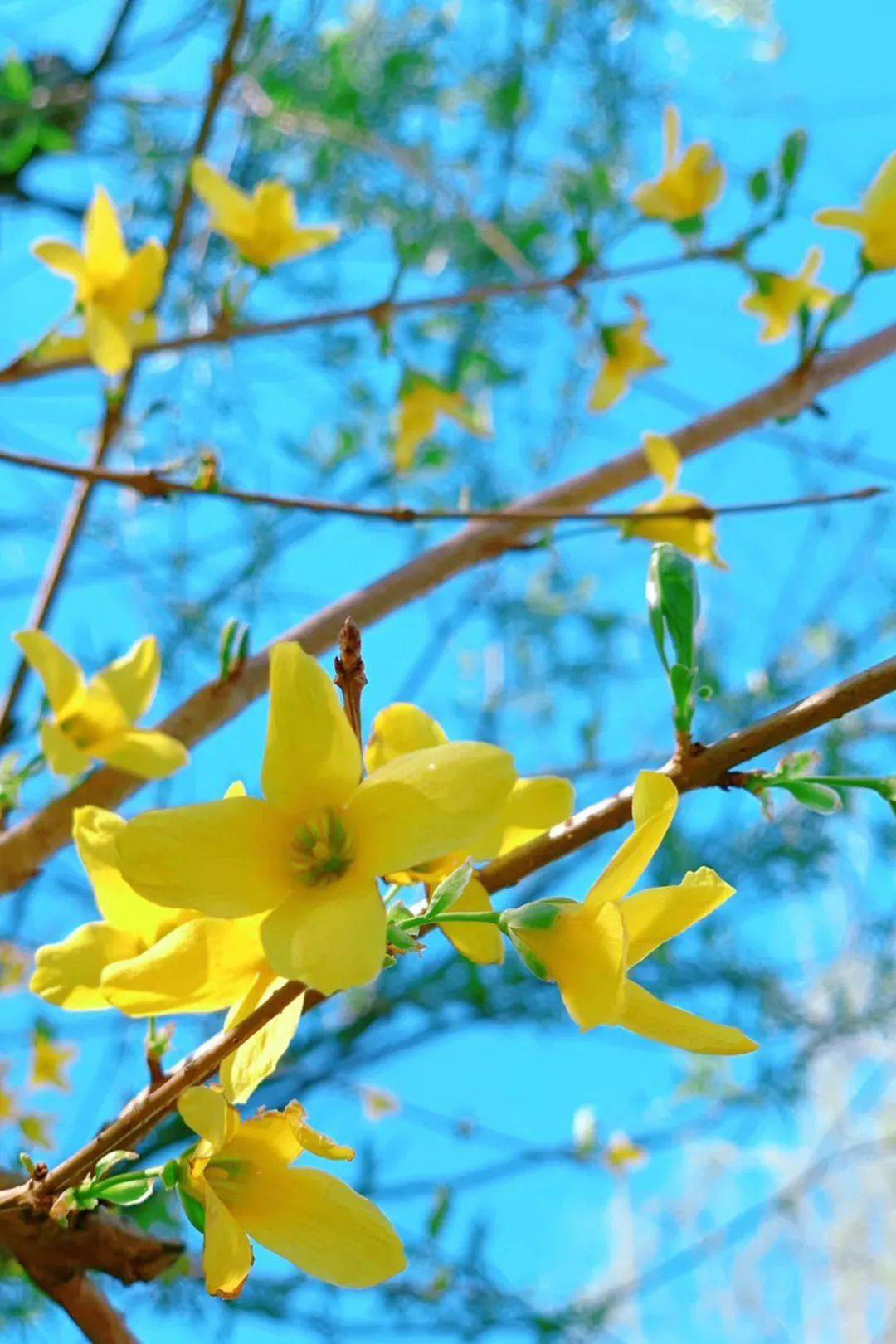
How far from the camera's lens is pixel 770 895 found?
137cm

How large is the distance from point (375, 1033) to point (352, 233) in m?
1.04

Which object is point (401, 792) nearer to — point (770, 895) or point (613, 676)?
point (770, 895)

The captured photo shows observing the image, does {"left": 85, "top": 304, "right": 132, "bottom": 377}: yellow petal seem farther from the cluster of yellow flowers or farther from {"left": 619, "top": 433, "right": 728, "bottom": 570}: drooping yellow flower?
the cluster of yellow flowers

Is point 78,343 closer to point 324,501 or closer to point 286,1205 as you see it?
point 324,501

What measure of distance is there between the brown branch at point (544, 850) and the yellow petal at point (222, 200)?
1.83 ft

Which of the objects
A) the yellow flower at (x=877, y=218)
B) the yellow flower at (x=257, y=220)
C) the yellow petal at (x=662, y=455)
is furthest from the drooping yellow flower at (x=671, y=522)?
the yellow flower at (x=257, y=220)

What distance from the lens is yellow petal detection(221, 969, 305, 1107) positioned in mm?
284

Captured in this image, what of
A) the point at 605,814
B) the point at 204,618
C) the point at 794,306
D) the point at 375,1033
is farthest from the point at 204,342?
the point at 375,1033

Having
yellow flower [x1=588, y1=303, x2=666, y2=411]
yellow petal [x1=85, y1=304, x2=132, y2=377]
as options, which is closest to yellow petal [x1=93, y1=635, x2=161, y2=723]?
yellow petal [x1=85, y1=304, x2=132, y2=377]

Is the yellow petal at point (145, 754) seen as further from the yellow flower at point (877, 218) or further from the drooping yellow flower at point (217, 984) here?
the yellow flower at point (877, 218)

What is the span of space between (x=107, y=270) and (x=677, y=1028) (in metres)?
0.57

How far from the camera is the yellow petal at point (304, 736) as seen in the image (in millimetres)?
288

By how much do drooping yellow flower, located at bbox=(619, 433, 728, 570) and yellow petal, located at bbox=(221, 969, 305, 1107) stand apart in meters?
0.39

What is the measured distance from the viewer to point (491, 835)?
0.32 meters
